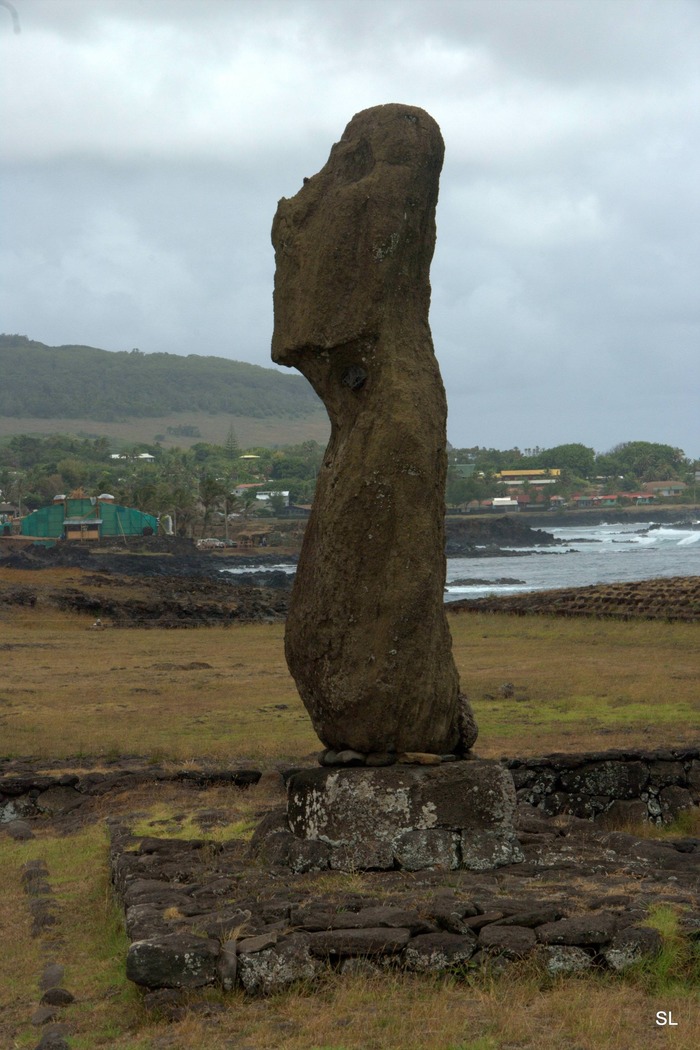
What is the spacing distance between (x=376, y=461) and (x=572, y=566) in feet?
350

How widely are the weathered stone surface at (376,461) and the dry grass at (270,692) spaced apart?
687 centimetres

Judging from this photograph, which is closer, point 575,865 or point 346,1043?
point 346,1043

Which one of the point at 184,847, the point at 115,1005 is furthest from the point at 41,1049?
the point at 184,847

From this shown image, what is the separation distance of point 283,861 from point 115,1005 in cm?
232

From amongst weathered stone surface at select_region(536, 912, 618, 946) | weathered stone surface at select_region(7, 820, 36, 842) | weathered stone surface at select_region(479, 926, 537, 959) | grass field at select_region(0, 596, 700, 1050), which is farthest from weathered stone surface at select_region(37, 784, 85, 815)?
weathered stone surface at select_region(536, 912, 618, 946)

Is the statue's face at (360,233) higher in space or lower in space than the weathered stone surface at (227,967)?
higher

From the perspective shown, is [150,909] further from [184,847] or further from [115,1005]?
[184,847]

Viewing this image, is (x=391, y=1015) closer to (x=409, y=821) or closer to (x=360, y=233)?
(x=409, y=821)

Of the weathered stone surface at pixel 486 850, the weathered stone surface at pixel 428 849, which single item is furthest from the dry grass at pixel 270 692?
the weathered stone surface at pixel 428 849

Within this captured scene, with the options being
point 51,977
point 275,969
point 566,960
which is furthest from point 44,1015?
point 566,960

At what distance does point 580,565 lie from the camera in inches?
4535

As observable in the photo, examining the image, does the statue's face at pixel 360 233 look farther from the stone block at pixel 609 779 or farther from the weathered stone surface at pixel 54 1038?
the stone block at pixel 609 779

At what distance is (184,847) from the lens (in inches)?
385

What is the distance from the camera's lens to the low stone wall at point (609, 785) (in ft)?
44.4
